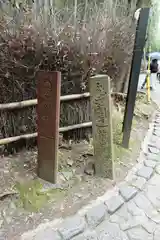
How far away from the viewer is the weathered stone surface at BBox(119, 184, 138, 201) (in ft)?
8.00

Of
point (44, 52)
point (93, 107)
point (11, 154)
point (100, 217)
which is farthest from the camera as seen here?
point (11, 154)

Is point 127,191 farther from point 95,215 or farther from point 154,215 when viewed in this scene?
point 95,215

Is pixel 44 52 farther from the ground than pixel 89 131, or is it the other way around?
pixel 44 52

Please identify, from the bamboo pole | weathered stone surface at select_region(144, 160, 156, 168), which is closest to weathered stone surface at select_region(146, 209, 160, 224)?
weathered stone surface at select_region(144, 160, 156, 168)

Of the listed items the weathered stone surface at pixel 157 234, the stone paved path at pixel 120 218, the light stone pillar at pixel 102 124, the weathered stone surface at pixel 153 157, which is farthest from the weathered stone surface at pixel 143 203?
the weathered stone surface at pixel 153 157

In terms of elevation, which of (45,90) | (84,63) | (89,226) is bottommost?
(89,226)

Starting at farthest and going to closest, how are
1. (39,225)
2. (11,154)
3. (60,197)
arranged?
(11,154)
(60,197)
(39,225)

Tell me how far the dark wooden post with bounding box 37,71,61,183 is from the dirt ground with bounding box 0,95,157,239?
7.4 inches

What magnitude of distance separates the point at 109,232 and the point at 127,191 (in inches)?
22.8

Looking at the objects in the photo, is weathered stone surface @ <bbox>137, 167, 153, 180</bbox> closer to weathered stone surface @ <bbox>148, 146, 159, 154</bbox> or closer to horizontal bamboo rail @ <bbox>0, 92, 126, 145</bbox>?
weathered stone surface @ <bbox>148, 146, 159, 154</bbox>

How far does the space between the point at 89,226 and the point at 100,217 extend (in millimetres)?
134

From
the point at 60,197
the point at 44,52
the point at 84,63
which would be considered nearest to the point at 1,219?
the point at 60,197

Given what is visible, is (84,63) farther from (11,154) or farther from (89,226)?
(89,226)

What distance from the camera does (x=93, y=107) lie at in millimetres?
2494
